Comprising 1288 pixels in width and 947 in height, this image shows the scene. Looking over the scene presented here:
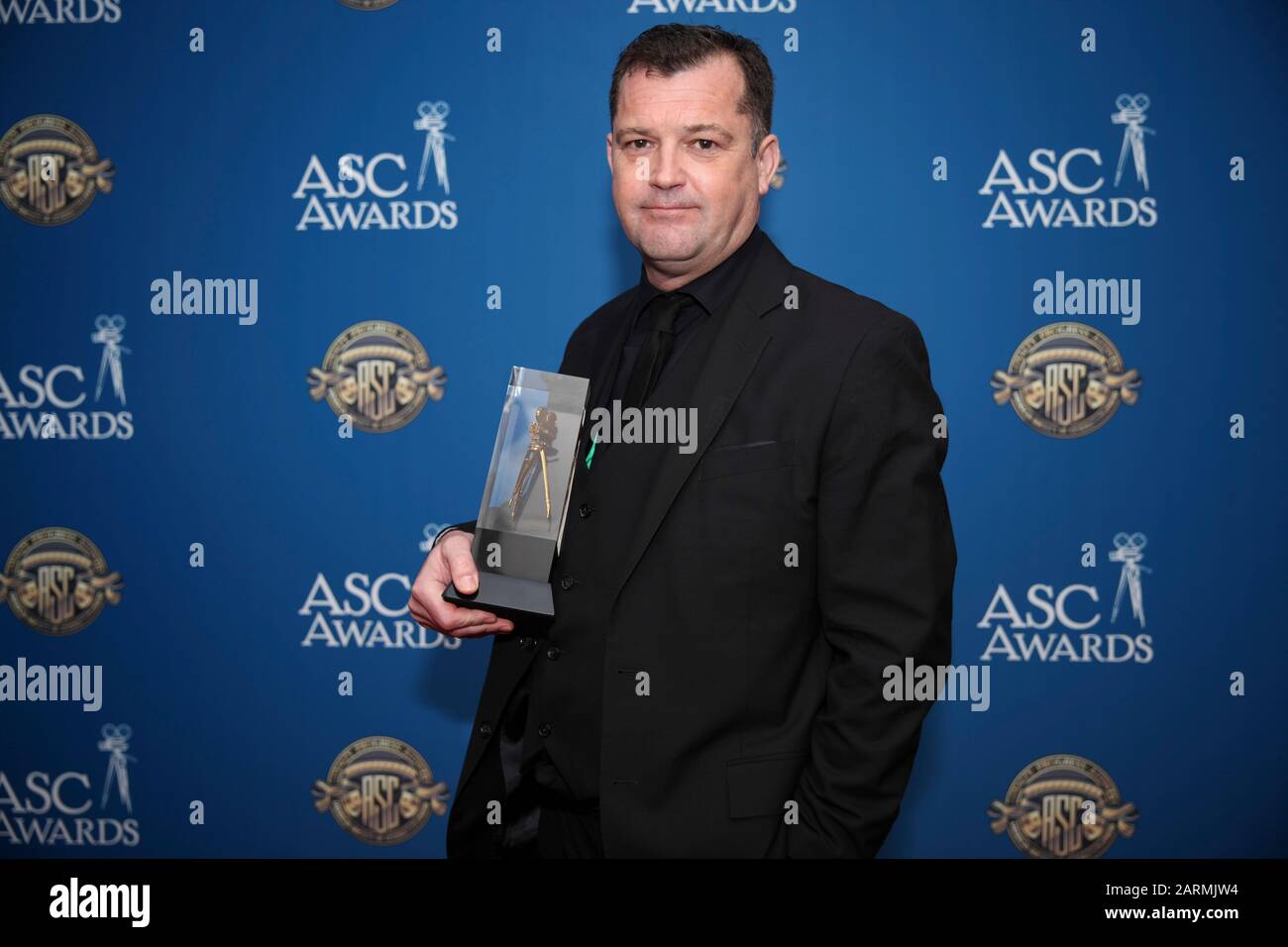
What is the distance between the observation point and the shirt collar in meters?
1.49

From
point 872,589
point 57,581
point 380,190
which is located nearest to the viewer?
point 872,589

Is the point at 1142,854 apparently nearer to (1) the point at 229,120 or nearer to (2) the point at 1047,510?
(2) the point at 1047,510

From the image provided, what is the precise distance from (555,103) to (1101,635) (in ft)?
6.67

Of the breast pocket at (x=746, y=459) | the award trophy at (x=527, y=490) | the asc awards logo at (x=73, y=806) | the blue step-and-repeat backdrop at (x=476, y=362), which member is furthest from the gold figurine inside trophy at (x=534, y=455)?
the asc awards logo at (x=73, y=806)

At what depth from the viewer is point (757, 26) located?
94.3 inches

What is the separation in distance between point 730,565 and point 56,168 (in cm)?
238

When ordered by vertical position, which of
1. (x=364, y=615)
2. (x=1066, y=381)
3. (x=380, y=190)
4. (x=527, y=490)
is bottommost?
(x=364, y=615)

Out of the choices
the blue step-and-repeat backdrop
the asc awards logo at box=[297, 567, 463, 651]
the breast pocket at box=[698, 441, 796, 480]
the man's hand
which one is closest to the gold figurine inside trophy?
the man's hand

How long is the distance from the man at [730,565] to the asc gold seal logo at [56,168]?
1.87 m

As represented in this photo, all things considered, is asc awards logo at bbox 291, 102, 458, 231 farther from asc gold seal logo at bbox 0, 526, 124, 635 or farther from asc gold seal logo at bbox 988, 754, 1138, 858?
asc gold seal logo at bbox 988, 754, 1138, 858

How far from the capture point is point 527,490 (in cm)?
145

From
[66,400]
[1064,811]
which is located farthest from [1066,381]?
[66,400]

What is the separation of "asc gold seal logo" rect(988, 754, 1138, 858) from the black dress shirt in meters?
1.51

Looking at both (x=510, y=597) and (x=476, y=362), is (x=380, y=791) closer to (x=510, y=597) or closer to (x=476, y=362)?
(x=476, y=362)
